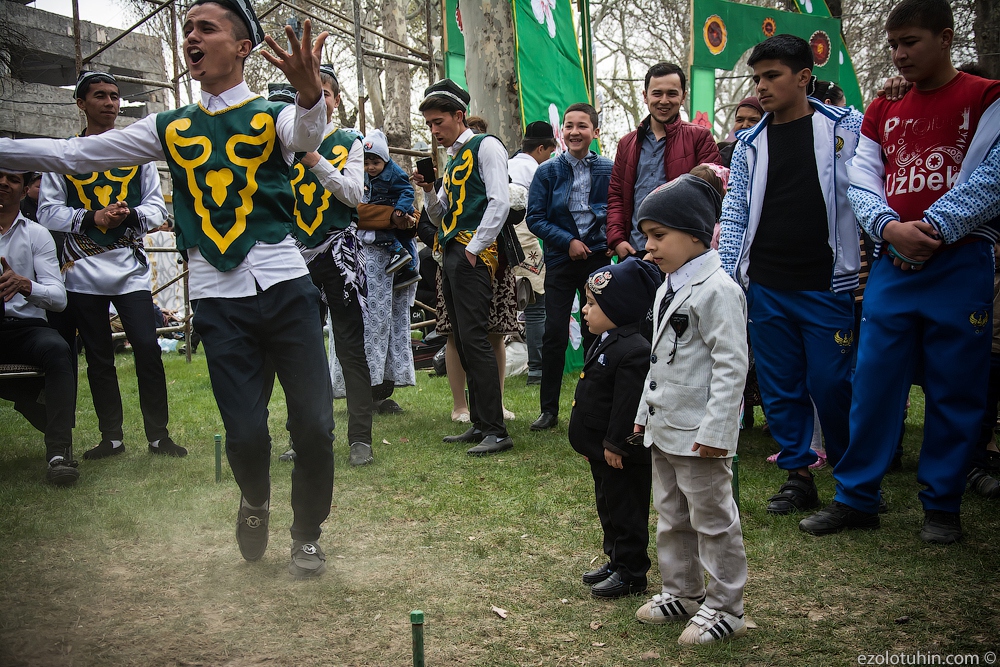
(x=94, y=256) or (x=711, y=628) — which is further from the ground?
(x=94, y=256)

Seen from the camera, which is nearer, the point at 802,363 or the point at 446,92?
the point at 802,363

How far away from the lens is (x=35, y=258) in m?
5.73

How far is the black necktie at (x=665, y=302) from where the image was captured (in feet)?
10.3

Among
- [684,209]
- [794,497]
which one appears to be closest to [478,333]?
[794,497]

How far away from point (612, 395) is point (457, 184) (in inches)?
120

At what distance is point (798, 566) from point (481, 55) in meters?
7.10

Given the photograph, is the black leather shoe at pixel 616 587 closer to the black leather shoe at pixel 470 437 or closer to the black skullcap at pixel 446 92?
the black leather shoe at pixel 470 437

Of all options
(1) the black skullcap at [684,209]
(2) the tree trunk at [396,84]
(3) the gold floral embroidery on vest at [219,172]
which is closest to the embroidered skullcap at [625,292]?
(1) the black skullcap at [684,209]

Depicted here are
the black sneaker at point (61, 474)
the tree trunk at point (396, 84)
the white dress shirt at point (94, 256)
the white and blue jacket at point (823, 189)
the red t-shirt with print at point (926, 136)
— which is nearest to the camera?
the red t-shirt with print at point (926, 136)

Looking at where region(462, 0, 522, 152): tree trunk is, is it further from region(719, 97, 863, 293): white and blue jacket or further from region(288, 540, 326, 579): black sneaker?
region(288, 540, 326, 579): black sneaker

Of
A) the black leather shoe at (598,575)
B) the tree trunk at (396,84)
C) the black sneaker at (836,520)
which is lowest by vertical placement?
the black sneaker at (836,520)

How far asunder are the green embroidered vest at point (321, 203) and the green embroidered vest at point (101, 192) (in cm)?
148

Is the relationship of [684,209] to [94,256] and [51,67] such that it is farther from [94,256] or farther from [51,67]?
[51,67]

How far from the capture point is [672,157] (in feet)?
18.4
